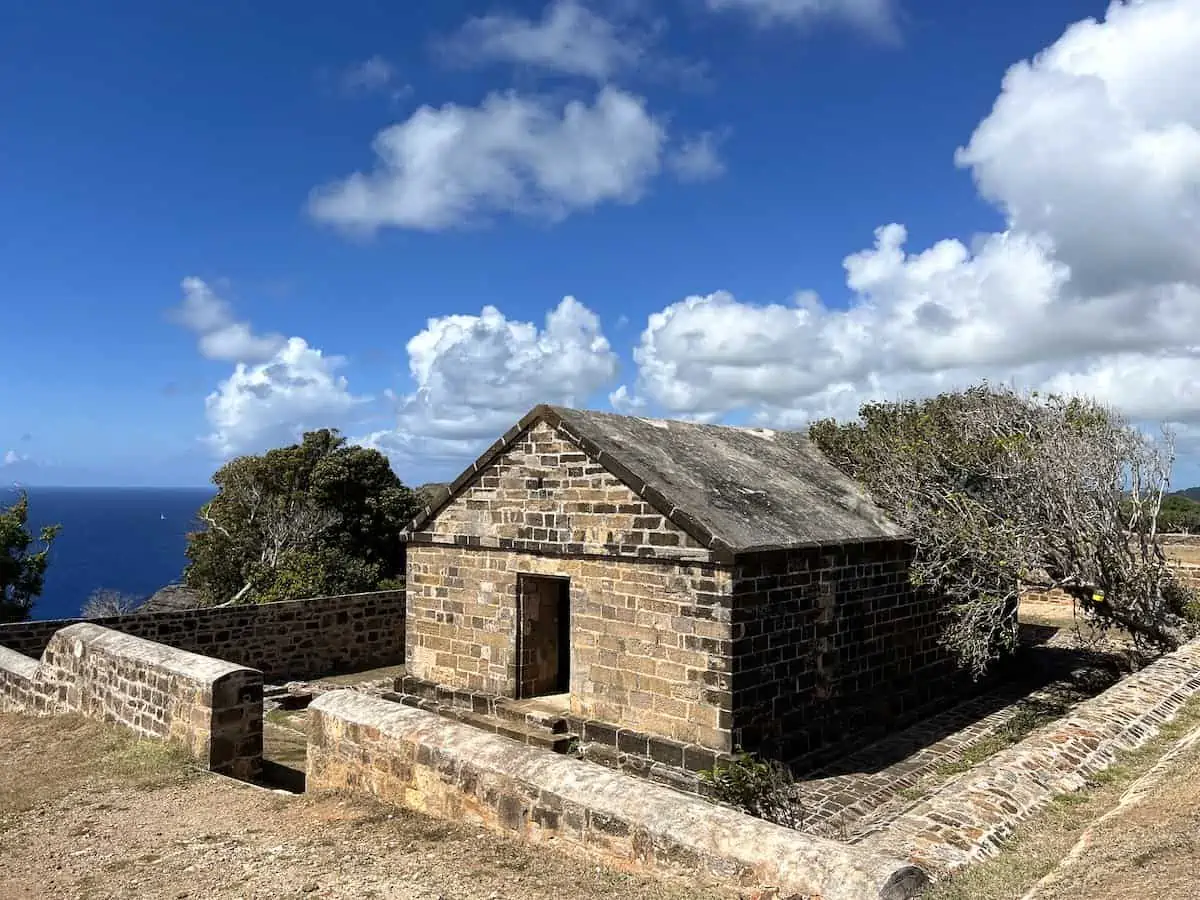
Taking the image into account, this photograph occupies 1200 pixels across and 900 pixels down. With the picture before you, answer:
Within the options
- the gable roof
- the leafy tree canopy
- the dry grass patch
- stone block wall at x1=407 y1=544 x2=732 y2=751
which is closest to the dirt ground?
the dry grass patch

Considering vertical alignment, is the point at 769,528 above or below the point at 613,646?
above

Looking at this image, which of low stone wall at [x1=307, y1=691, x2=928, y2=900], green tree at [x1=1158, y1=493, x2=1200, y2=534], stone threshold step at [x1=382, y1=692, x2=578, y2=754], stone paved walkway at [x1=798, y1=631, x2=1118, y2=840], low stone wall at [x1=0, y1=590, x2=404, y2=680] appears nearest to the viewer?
low stone wall at [x1=307, y1=691, x2=928, y2=900]

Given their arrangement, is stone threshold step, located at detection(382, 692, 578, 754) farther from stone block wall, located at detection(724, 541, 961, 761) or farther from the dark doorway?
stone block wall, located at detection(724, 541, 961, 761)

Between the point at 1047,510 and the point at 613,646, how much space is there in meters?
6.24

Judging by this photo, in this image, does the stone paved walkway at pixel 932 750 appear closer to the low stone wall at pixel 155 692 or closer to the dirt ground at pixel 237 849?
the dirt ground at pixel 237 849

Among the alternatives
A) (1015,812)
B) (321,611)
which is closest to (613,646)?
(1015,812)

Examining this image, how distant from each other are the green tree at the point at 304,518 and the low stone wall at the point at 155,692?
12.7 meters

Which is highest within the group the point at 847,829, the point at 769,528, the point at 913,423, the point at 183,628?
the point at 913,423

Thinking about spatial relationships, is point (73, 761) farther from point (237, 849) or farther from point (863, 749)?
point (863, 749)

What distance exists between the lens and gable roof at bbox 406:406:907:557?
946 centimetres

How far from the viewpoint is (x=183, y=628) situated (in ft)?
45.4

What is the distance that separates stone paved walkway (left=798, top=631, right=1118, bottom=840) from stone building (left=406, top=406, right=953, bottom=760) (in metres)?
0.49

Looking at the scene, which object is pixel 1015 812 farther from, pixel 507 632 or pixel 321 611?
pixel 321 611

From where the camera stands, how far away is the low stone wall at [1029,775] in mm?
5164
